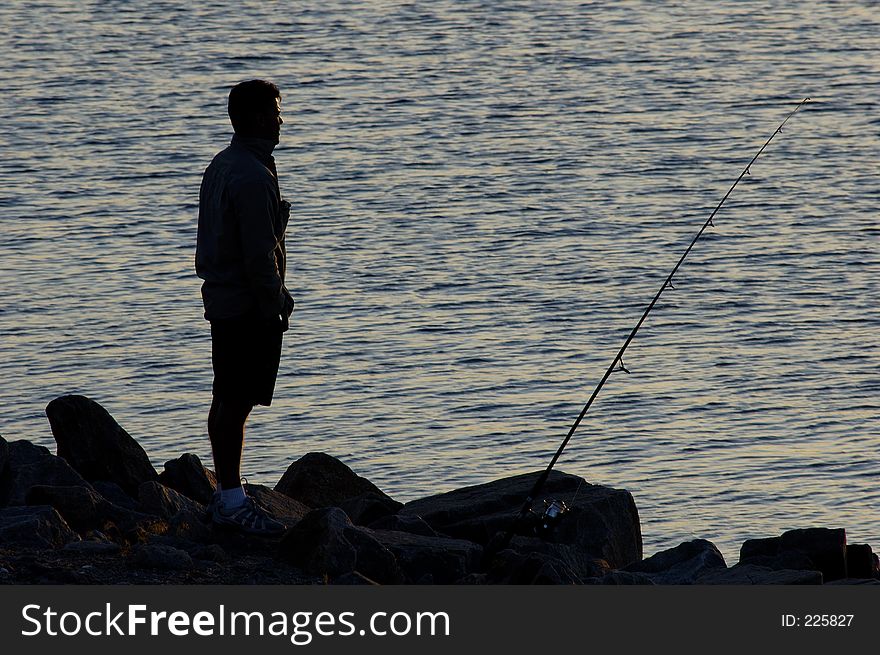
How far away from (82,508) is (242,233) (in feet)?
5.67

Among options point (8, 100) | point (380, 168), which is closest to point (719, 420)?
point (380, 168)

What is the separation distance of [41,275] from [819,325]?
22.5ft

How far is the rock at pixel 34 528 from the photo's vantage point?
6.84m

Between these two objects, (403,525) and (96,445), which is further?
(96,445)

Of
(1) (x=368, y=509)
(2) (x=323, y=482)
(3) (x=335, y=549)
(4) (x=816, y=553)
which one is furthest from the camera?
(2) (x=323, y=482)

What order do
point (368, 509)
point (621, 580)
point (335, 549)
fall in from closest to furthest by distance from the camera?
point (335, 549), point (621, 580), point (368, 509)

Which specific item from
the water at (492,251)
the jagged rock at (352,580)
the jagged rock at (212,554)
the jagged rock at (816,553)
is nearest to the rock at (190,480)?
the jagged rock at (212,554)

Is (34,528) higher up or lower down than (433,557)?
higher up

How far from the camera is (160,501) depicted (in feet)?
25.3

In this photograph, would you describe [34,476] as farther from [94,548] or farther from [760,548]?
[760,548]

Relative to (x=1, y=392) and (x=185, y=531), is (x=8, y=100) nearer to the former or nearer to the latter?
(x=1, y=392)

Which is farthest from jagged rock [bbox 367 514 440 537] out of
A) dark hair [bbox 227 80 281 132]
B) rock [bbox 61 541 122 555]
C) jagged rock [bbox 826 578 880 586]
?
dark hair [bbox 227 80 281 132]

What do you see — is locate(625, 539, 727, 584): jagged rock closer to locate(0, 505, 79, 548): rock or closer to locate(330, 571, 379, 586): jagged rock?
locate(330, 571, 379, 586): jagged rock

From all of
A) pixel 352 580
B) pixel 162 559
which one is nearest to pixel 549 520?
pixel 352 580
